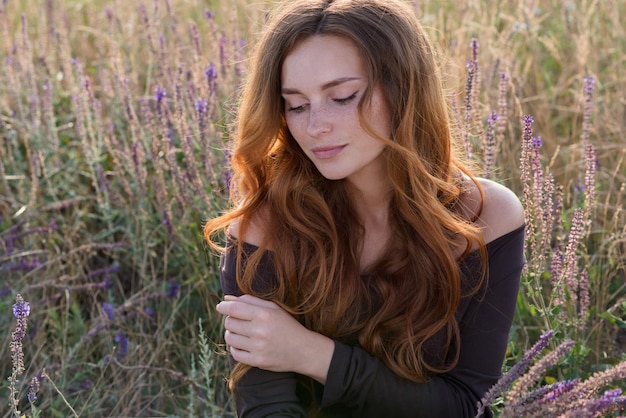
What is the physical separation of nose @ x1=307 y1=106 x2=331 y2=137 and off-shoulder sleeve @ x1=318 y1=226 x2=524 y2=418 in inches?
18.6

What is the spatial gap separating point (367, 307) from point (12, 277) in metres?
1.60

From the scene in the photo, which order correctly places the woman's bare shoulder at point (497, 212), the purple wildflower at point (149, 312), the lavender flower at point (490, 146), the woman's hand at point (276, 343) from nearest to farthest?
1. the woman's hand at point (276, 343)
2. the woman's bare shoulder at point (497, 212)
3. the lavender flower at point (490, 146)
4. the purple wildflower at point (149, 312)

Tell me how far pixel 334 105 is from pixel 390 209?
33 cm

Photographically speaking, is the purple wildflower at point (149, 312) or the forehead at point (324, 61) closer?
the forehead at point (324, 61)

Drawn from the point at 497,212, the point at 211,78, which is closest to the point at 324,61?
the point at 497,212

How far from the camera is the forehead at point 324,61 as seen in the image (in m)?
Answer: 2.07

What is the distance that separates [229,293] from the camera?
2.28m

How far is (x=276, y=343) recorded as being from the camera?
6.67ft

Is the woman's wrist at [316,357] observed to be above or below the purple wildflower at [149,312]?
above

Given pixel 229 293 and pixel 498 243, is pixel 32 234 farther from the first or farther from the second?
pixel 498 243

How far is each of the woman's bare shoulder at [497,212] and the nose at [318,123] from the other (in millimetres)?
422

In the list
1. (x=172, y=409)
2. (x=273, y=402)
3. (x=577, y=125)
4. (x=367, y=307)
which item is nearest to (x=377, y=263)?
(x=367, y=307)

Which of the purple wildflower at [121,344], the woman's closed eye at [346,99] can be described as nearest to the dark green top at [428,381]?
the woman's closed eye at [346,99]

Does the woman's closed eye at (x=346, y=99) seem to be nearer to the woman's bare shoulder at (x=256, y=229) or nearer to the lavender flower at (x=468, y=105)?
the woman's bare shoulder at (x=256, y=229)
